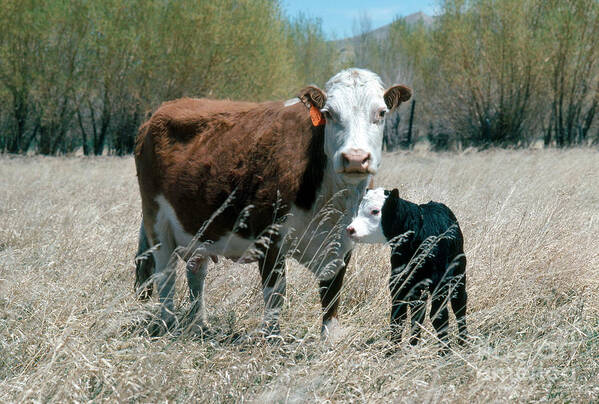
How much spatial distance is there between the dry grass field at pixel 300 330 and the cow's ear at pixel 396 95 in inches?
45.7

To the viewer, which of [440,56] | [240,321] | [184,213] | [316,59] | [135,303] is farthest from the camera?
[316,59]

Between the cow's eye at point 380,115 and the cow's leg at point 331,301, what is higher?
the cow's eye at point 380,115

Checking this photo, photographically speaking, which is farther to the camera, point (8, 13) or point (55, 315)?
point (8, 13)

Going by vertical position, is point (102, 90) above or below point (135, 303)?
above

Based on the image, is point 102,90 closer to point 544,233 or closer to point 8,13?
point 8,13

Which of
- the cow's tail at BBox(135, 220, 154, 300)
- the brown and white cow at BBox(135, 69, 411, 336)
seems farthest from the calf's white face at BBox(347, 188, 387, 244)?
the cow's tail at BBox(135, 220, 154, 300)

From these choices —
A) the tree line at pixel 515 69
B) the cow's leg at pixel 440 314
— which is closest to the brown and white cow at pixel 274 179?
the cow's leg at pixel 440 314

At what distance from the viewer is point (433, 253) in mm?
3105

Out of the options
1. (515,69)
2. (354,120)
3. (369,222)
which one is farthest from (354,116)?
(515,69)

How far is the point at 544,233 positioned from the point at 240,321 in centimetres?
240

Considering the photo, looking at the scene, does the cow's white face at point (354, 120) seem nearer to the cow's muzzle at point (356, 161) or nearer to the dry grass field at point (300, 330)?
the cow's muzzle at point (356, 161)

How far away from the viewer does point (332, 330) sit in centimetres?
345

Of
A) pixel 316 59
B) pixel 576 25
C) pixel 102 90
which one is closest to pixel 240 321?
pixel 102 90

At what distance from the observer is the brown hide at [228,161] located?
11.3 feet
